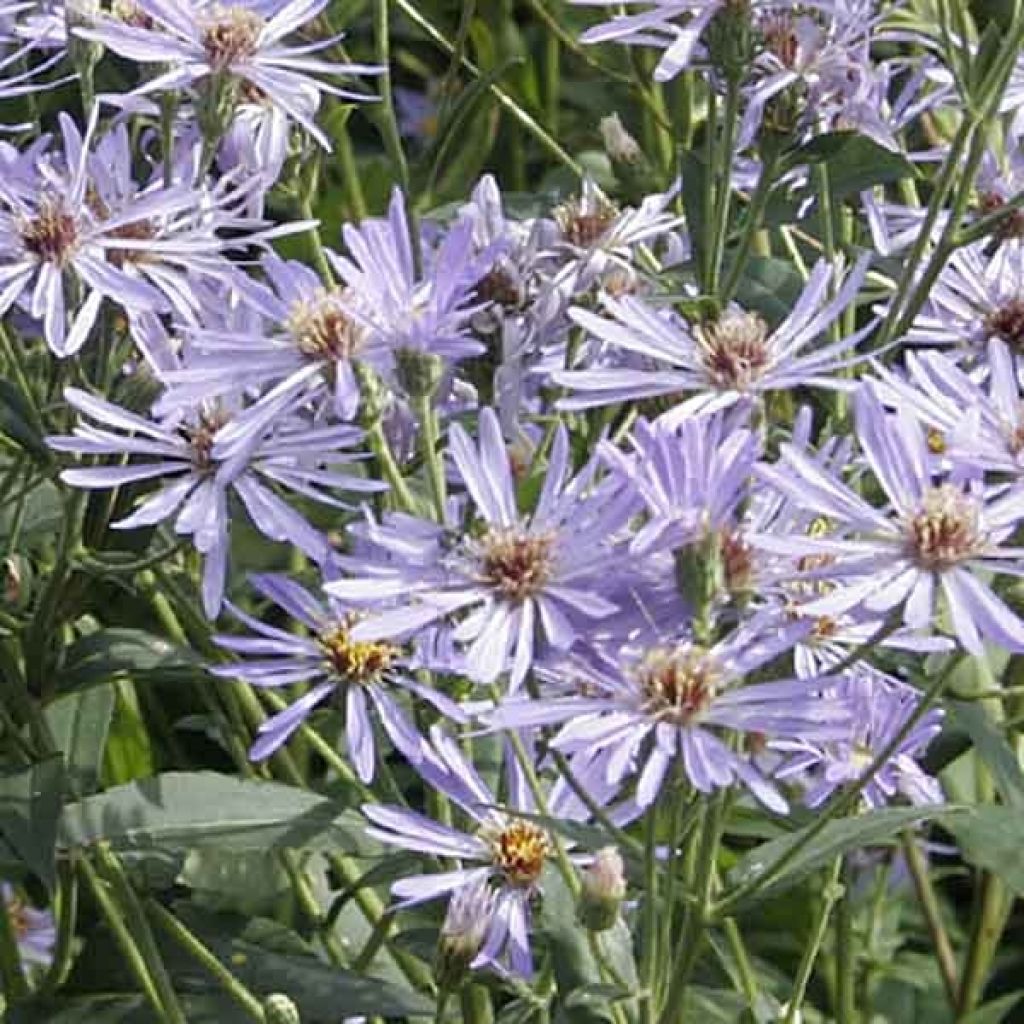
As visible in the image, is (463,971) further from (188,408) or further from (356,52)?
(356,52)

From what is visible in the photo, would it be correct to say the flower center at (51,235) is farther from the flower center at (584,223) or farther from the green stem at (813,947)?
the green stem at (813,947)

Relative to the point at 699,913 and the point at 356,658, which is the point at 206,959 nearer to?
the point at 356,658

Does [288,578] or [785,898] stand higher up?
[288,578]

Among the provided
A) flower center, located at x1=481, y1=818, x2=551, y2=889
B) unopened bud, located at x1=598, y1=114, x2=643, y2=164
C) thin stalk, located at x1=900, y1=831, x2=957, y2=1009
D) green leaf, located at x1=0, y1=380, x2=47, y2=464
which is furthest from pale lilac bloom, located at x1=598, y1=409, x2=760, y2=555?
thin stalk, located at x1=900, y1=831, x2=957, y2=1009

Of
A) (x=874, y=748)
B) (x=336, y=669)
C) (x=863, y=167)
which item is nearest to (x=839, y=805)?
(x=874, y=748)

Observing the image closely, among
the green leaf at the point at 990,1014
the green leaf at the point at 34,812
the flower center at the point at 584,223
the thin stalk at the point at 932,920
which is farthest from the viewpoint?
the thin stalk at the point at 932,920

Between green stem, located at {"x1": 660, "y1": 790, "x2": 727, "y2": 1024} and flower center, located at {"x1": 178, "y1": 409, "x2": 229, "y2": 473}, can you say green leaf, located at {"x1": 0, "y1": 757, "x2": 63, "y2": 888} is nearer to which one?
flower center, located at {"x1": 178, "y1": 409, "x2": 229, "y2": 473}

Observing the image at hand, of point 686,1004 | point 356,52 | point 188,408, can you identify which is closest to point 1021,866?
point 686,1004

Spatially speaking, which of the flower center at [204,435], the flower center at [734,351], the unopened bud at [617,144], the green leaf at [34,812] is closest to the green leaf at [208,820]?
the green leaf at [34,812]
